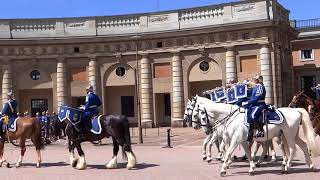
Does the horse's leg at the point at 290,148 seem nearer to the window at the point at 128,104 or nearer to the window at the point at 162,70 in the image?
the window at the point at 162,70

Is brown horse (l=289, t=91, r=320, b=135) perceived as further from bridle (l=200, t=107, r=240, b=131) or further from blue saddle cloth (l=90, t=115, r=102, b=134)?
blue saddle cloth (l=90, t=115, r=102, b=134)

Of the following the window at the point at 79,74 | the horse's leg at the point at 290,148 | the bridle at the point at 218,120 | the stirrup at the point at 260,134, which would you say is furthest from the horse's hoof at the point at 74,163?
the window at the point at 79,74

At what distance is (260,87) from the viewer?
46.9 ft

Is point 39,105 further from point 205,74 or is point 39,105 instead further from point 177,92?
point 205,74

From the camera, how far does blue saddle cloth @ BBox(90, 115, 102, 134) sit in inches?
656

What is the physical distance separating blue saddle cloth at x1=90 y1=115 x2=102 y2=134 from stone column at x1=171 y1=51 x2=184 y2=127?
964 inches

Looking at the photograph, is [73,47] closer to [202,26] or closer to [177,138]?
[202,26]

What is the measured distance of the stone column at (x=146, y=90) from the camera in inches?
1662

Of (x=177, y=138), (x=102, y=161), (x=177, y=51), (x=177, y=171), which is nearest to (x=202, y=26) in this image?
(x=177, y=51)

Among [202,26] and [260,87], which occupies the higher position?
[202,26]

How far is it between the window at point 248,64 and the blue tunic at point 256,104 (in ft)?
81.9

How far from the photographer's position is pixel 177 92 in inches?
1625

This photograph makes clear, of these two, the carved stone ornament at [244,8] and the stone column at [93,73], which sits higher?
the carved stone ornament at [244,8]

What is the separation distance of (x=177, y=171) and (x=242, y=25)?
24.9m
